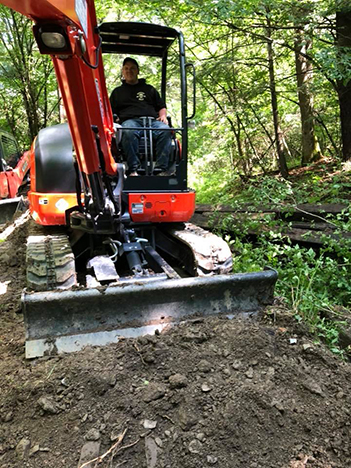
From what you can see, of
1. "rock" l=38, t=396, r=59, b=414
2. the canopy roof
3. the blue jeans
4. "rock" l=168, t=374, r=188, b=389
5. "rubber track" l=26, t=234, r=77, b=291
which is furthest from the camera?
Result: the canopy roof

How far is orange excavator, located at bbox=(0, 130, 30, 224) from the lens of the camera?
356 inches

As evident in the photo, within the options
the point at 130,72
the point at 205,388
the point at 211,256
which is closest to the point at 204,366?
the point at 205,388

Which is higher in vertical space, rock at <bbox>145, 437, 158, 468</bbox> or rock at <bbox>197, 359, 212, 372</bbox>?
rock at <bbox>197, 359, 212, 372</bbox>

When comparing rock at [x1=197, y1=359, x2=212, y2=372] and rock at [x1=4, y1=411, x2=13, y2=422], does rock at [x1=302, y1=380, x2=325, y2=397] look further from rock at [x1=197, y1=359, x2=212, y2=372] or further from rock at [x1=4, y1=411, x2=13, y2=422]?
rock at [x1=4, y1=411, x2=13, y2=422]

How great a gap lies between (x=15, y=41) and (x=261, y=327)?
13718mm

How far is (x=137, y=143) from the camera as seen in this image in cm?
403

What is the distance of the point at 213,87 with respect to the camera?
972 centimetres

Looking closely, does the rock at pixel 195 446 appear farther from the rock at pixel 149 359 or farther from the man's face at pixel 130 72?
the man's face at pixel 130 72

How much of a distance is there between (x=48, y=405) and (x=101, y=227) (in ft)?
5.41

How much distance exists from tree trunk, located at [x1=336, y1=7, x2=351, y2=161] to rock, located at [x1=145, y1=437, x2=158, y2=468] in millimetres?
5310

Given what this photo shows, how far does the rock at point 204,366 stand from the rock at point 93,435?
68 centimetres

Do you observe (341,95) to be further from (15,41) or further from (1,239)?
(15,41)

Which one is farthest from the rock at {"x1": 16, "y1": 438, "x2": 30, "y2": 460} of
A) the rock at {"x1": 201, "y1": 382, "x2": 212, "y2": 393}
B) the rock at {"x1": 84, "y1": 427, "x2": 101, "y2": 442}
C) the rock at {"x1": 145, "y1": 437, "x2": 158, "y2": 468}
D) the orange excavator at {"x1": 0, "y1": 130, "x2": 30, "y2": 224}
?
the orange excavator at {"x1": 0, "y1": 130, "x2": 30, "y2": 224}

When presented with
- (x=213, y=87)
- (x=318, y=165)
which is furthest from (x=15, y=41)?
(x=318, y=165)
